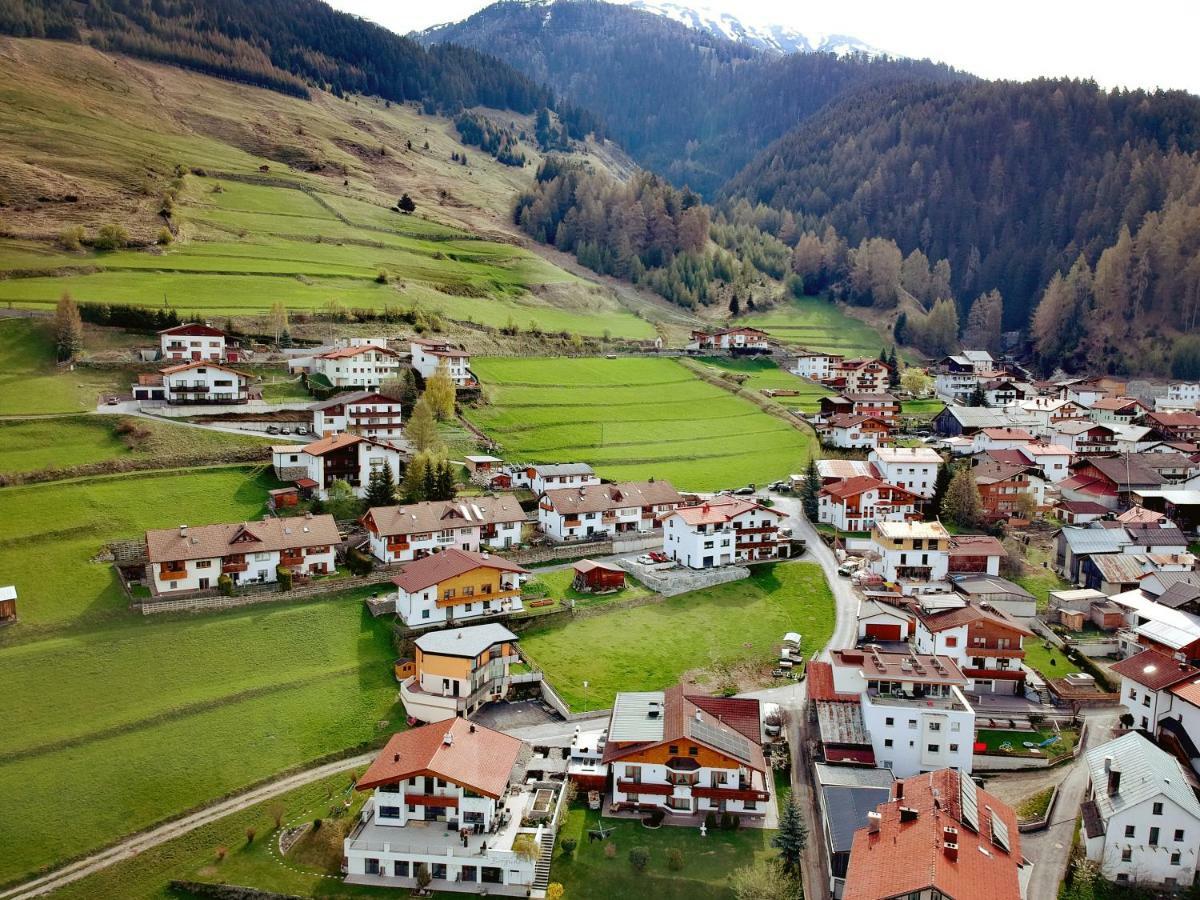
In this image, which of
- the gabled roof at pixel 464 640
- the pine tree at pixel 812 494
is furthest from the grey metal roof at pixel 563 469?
the gabled roof at pixel 464 640

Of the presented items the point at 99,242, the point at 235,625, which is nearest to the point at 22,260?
the point at 99,242

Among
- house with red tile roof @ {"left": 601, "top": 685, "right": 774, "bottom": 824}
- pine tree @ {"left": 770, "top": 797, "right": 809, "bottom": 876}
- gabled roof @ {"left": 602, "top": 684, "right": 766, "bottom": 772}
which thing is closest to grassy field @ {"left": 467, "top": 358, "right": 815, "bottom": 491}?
gabled roof @ {"left": 602, "top": 684, "right": 766, "bottom": 772}

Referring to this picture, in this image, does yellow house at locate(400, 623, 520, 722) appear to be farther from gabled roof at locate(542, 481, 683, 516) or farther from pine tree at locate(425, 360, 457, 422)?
pine tree at locate(425, 360, 457, 422)

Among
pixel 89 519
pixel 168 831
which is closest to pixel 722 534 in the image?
pixel 168 831

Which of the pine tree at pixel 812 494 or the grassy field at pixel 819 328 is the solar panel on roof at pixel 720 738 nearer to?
the pine tree at pixel 812 494

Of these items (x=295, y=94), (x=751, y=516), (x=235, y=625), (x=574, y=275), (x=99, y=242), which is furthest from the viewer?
(x=295, y=94)

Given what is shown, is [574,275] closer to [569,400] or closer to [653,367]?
[653,367]
